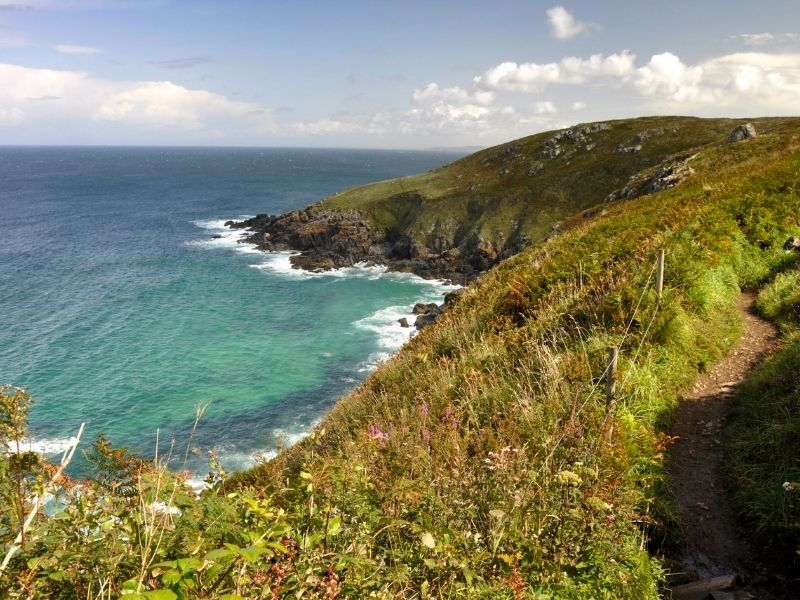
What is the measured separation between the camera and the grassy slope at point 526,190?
79.2 meters

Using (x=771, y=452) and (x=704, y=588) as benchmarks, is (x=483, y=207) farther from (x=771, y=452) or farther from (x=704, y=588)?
(x=704, y=588)

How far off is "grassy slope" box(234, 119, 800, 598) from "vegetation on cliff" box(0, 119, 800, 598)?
3 cm

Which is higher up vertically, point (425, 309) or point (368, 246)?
point (368, 246)

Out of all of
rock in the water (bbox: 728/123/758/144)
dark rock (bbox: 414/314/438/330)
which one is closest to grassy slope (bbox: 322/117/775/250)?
dark rock (bbox: 414/314/438/330)

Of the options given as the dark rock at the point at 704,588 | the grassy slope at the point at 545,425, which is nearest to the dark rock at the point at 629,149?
the grassy slope at the point at 545,425

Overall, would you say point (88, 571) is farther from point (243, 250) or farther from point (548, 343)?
point (243, 250)

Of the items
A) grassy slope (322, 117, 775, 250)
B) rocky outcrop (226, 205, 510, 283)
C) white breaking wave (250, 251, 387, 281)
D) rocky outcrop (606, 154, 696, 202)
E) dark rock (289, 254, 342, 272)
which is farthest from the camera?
grassy slope (322, 117, 775, 250)

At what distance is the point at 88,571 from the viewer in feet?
9.01

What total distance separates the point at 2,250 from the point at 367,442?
4269 inches

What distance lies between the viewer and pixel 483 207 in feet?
282

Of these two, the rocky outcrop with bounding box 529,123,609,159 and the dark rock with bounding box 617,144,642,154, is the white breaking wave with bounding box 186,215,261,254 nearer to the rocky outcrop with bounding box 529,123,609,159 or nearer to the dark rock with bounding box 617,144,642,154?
the rocky outcrop with bounding box 529,123,609,159

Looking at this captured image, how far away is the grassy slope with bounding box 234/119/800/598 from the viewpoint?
4.03 metres

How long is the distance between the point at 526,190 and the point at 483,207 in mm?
9076

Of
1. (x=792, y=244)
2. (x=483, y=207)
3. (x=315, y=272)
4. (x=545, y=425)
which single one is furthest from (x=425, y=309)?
(x=545, y=425)
